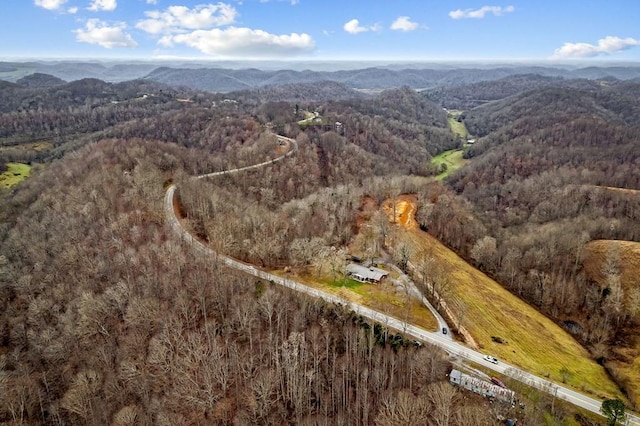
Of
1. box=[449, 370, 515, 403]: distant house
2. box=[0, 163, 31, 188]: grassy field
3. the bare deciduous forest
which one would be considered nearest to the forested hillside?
the bare deciduous forest

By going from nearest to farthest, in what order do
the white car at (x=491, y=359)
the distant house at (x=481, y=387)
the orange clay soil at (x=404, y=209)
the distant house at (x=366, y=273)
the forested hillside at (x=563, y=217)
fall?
the distant house at (x=481, y=387)
the white car at (x=491, y=359)
the distant house at (x=366, y=273)
the forested hillside at (x=563, y=217)
the orange clay soil at (x=404, y=209)

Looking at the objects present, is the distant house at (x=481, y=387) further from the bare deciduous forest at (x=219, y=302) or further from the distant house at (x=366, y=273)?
the distant house at (x=366, y=273)

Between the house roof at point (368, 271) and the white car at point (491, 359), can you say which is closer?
the white car at point (491, 359)

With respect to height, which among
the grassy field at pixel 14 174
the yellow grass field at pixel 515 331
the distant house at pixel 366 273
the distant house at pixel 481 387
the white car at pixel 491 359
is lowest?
the yellow grass field at pixel 515 331

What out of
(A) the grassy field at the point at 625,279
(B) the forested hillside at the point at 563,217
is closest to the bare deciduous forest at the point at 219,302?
(B) the forested hillside at the point at 563,217

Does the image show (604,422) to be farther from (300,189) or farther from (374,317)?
(300,189)

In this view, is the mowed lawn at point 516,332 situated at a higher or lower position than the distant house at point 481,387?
lower

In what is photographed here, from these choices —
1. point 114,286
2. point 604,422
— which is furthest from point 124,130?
point 604,422
